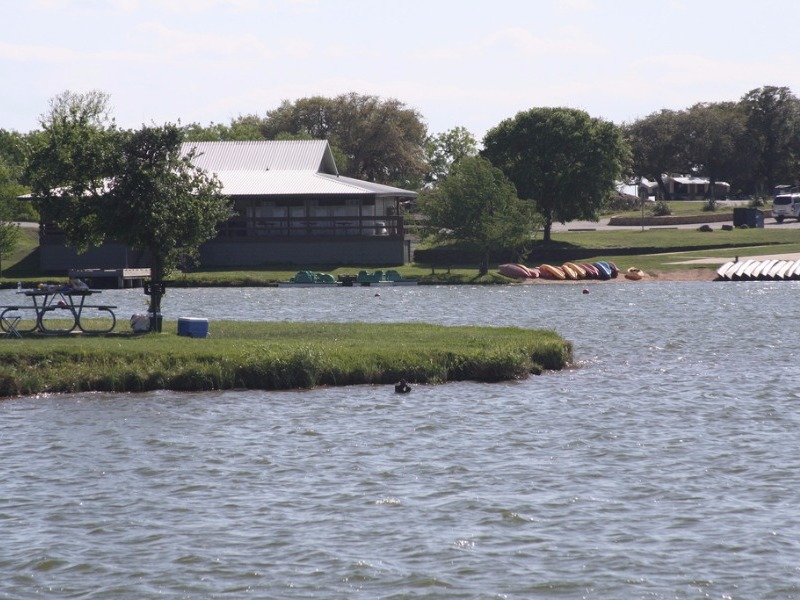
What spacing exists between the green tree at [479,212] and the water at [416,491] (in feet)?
143

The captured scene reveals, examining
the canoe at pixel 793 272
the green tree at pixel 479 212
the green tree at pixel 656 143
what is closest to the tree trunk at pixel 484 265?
the green tree at pixel 479 212

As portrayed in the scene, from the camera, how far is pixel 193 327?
33.7m

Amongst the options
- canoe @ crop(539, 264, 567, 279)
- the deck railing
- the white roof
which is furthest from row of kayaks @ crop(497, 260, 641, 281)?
the white roof

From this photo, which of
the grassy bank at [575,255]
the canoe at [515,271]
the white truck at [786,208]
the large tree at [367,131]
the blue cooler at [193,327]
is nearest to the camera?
the blue cooler at [193,327]

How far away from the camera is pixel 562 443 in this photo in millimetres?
23500

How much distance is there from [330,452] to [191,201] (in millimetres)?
14341

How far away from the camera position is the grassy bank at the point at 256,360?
93.1 feet

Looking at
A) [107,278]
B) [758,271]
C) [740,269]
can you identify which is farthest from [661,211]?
[107,278]

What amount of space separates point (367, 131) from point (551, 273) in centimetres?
6257

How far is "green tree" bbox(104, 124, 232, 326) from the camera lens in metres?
34.5

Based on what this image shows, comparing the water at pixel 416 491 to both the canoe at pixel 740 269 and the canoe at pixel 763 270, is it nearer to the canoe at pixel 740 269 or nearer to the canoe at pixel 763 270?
the canoe at pixel 740 269

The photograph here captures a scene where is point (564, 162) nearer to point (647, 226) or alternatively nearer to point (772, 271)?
point (772, 271)

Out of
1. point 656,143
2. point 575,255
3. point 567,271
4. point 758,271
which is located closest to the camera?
point 758,271

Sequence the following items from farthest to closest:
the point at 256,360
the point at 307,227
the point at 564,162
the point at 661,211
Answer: the point at 661,211 → the point at 564,162 → the point at 307,227 → the point at 256,360
